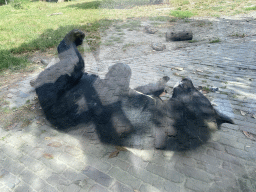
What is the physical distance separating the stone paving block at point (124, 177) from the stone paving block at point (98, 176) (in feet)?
0.23

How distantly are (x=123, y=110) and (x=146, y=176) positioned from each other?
2.74 ft

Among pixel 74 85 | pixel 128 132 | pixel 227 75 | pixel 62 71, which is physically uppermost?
pixel 62 71

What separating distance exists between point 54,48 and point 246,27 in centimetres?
895

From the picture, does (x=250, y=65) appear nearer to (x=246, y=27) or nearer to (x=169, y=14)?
(x=246, y=27)

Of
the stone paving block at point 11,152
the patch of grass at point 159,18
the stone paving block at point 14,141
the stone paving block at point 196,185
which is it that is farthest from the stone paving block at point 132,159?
the patch of grass at point 159,18

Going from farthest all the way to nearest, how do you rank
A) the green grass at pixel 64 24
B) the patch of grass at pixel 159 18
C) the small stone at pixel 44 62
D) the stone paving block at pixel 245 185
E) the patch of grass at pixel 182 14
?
the patch of grass at pixel 182 14, the patch of grass at pixel 159 18, the green grass at pixel 64 24, the small stone at pixel 44 62, the stone paving block at pixel 245 185

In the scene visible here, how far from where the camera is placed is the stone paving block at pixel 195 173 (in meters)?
2.12

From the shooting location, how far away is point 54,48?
7078mm

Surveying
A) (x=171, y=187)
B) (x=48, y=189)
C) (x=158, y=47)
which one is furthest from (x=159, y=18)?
(x=48, y=189)

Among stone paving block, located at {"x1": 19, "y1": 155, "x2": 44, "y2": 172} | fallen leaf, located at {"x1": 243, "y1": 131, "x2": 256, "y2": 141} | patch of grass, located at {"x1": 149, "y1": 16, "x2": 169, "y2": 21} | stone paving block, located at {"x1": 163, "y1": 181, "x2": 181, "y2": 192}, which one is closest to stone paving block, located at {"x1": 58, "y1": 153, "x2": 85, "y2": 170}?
stone paving block, located at {"x1": 19, "y1": 155, "x2": 44, "y2": 172}

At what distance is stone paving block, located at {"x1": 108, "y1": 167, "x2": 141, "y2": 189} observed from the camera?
6.89 feet

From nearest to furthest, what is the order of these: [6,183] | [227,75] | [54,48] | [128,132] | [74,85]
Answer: [6,183] < [128,132] < [74,85] < [227,75] < [54,48]

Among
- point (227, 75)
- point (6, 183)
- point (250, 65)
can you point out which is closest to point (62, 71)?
point (6, 183)

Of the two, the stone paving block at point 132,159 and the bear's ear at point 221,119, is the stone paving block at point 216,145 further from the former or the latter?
the stone paving block at point 132,159
